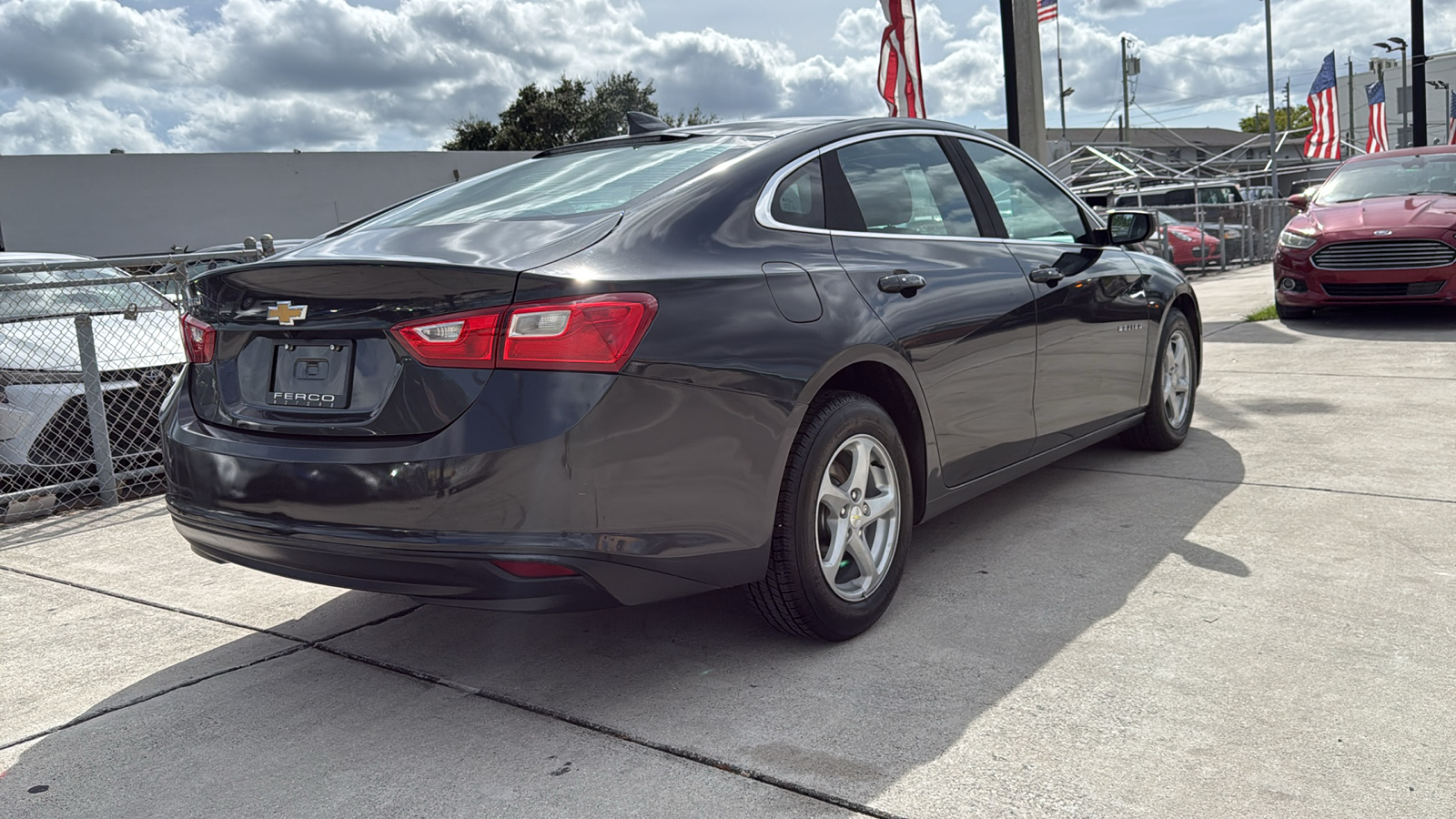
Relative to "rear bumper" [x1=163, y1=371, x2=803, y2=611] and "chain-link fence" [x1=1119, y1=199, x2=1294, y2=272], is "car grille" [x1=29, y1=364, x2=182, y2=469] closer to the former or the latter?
"rear bumper" [x1=163, y1=371, x2=803, y2=611]

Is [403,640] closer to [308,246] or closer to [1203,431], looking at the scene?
[308,246]

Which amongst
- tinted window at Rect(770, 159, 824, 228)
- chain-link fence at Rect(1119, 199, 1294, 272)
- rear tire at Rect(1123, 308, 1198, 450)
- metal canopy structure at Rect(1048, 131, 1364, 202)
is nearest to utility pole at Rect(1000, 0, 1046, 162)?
rear tire at Rect(1123, 308, 1198, 450)

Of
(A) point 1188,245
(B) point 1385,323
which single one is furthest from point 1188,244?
(B) point 1385,323

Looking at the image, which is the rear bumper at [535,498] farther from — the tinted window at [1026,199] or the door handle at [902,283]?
the tinted window at [1026,199]

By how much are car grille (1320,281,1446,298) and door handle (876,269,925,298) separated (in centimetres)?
761

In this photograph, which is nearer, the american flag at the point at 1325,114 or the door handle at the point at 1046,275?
the door handle at the point at 1046,275

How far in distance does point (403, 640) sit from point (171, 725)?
73 centimetres

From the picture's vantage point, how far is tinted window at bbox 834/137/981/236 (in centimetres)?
372

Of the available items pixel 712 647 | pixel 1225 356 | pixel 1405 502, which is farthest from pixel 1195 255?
pixel 712 647

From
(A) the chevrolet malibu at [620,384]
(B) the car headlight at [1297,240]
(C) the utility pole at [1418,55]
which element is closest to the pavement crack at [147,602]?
(A) the chevrolet malibu at [620,384]

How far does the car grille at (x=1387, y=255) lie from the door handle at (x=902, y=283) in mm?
7652

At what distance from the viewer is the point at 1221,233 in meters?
18.8

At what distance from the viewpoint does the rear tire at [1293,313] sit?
10.5m

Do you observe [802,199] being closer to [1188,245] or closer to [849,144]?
[849,144]
